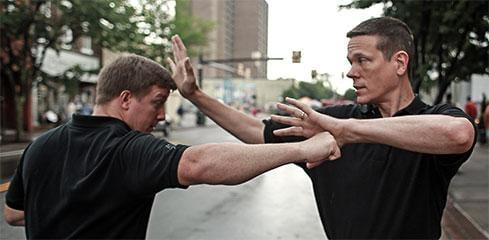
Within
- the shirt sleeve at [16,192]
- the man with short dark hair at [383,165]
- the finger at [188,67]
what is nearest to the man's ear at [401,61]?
the man with short dark hair at [383,165]

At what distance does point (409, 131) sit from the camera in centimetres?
143

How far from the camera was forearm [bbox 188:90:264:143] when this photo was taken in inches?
83.5

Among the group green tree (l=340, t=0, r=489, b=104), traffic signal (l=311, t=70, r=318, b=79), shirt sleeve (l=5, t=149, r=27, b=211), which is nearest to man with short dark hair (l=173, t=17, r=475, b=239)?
traffic signal (l=311, t=70, r=318, b=79)

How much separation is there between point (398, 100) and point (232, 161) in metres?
0.81

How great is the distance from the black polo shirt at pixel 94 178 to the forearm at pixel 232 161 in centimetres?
4

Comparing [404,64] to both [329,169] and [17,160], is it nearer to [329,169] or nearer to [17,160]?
[329,169]

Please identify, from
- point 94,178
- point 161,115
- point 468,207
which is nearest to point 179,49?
point 161,115

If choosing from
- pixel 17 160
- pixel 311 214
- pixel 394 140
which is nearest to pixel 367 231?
pixel 394 140

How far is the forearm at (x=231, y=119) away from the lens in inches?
83.5

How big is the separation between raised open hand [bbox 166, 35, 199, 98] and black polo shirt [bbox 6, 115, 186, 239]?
0.53 meters

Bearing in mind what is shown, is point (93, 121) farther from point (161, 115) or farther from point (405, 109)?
point (405, 109)

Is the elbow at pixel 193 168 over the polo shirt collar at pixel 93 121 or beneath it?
Answer: beneath

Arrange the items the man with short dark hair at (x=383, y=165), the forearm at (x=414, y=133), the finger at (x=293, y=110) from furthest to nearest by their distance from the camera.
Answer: the man with short dark hair at (x=383, y=165), the finger at (x=293, y=110), the forearm at (x=414, y=133)

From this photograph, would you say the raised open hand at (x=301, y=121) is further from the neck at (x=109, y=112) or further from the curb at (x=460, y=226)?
the curb at (x=460, y=226)
